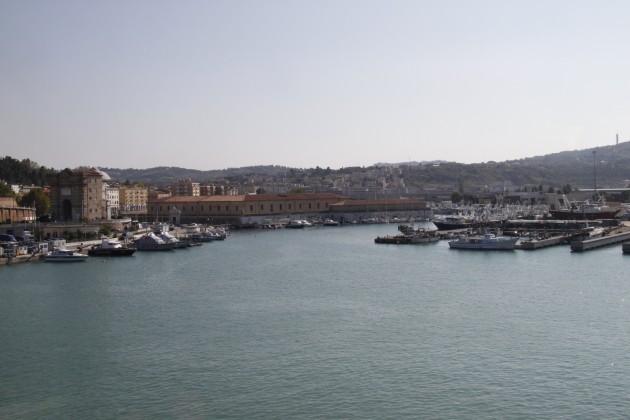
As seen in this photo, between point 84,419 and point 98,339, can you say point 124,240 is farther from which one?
point 84,419

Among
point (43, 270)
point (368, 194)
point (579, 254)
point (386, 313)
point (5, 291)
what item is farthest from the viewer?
point (368, 194)

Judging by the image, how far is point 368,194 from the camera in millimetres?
51406

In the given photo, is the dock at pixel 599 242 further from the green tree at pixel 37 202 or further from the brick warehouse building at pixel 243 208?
the green tree at pixel 37 202

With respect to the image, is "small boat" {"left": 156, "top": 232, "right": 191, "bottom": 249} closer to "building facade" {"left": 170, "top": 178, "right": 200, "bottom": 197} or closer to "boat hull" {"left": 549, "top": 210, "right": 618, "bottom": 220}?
"boat hull" {"left": 549, "top": 210, "right": 618, "bottom": 220}

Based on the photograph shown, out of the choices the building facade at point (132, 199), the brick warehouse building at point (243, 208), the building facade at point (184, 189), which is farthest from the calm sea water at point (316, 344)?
the building facade at point (184, 189)

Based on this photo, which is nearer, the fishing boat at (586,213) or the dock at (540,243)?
the dock at (540,243)

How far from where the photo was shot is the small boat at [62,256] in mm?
16016

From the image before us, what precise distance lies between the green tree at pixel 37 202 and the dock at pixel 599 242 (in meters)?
17.3

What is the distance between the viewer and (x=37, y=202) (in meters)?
25.4

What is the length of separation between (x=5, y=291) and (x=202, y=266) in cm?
454

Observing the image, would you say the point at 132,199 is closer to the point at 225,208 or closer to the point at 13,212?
the point at 225,208

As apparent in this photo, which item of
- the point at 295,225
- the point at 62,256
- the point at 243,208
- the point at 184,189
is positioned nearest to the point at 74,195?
the point at 62,256

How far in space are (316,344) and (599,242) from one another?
1366 centimetres

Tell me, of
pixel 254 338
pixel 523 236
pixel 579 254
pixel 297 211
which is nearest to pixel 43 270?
pixel 254 338
